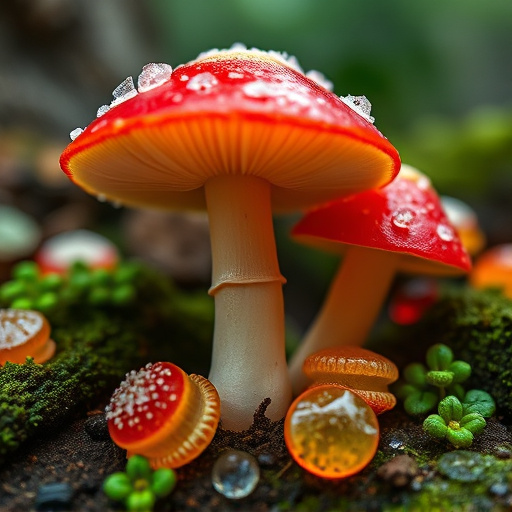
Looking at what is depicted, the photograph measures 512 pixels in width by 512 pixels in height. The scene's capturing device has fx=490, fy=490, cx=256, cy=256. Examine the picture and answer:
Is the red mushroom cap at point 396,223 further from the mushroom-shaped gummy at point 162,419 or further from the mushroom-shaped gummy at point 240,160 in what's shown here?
the mushroom-shaped gummy at point 162,419

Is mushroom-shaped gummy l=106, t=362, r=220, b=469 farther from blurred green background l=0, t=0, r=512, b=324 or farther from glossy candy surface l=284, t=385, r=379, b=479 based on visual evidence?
blurred green background l=0, t=0, r=512, b=324

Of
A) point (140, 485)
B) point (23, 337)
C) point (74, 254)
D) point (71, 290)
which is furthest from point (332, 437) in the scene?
point (74, 254)

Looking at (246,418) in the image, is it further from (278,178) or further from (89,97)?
(89,97)

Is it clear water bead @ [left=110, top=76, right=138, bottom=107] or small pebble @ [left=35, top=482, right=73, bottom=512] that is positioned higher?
clear water bead @ [left=110, top=76, right=138, bottom=107]

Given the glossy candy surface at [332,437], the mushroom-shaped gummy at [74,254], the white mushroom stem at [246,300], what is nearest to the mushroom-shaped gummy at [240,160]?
the white mushroom stem at [246,300]

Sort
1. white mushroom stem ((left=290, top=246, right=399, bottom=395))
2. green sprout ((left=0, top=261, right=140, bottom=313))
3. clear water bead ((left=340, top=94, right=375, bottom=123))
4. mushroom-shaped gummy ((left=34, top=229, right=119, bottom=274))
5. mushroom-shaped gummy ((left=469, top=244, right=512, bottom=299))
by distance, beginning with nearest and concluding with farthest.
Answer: clear water bead ((left=340, top=94, right=375, bottom=123)) < white mushroom stem ((left=290, top=246, right=399, bottom=395)) < green sprout ((left=0, top=261, right=140, bottom=313)) < mushroom-shaped gummy ((left=469, top=244, right=512, bottom=299)) < mushroom-shaped gummy ((left=34, top=229, right=119, bottom=274))

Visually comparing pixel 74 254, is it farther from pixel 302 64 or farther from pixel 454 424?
pixel 302 64

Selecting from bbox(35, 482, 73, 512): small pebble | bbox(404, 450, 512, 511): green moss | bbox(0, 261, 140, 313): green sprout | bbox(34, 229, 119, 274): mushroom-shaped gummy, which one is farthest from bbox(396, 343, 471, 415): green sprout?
bbox(34, 229, 119, 274): mushroom-shaped gummy
